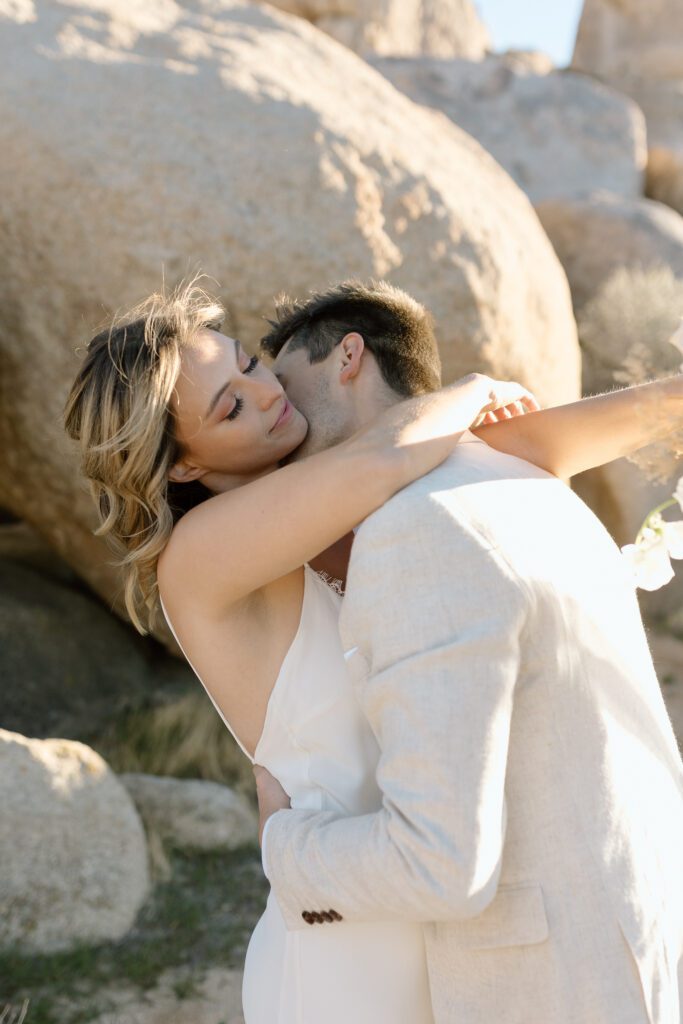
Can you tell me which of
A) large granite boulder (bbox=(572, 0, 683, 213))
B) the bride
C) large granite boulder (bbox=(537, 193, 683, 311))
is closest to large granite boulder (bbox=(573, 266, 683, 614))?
large granite boulder (bbox=(537, 193, 683, 311))

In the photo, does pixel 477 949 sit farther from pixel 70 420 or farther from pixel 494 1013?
pixel 70 420

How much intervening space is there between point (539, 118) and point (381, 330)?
35.0ft

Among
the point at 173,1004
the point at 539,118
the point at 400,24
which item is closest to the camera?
the point at 173,1004

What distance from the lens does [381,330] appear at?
2.02m

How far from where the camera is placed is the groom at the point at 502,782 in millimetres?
1369

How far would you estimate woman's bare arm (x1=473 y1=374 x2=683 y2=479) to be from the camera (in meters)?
2.05

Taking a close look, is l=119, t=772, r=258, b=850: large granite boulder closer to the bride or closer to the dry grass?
the dry grass

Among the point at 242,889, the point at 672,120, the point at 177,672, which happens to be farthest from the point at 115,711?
the point at 672,120

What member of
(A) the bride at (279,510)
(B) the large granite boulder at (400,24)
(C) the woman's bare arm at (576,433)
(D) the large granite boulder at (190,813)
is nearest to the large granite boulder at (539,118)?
(B) the large granite boulder at (400,24)

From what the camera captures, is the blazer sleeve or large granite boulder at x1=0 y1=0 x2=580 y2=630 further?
large granite boulder at x1=0 y1=0 x2=580 y2=630

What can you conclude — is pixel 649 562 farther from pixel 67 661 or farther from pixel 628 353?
pixel 628 353

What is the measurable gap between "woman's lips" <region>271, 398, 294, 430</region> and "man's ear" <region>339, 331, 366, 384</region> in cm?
12

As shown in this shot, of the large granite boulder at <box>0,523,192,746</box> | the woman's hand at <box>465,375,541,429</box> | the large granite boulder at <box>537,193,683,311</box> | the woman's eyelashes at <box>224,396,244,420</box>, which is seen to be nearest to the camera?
the woman's eyelashes at <box>224,396,244,420</box>

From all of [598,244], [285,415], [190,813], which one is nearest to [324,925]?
[285,415]
